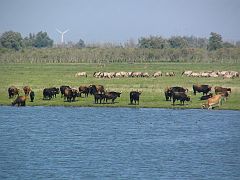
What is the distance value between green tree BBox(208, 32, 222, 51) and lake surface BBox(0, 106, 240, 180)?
320ft

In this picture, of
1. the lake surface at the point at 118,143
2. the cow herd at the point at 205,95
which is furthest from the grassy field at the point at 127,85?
the lake surface at the point at 118,143

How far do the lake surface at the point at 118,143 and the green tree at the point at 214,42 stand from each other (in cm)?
9755

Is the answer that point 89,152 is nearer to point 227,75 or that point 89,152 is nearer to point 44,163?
point 44,163

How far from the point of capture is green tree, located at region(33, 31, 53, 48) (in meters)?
183

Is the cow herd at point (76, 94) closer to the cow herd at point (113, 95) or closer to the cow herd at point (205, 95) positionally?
the cow herd at point (113, 95)

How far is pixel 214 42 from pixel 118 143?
11088 cm

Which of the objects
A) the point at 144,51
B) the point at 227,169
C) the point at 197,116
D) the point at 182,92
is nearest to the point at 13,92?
the point at 182,92

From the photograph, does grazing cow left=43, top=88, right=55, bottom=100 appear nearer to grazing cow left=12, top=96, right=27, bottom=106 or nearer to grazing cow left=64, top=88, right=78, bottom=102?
grazing cow left=64, top=88, right=78, bottom=102

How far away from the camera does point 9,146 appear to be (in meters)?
27.3

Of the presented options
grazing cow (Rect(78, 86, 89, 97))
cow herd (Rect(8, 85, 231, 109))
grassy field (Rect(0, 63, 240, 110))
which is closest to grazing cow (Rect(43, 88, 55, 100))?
cow herd (Rect(8, 85, 231, 109))

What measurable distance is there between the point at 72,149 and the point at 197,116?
10719 millimetres

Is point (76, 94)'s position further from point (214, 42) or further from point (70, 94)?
point (214, 42)

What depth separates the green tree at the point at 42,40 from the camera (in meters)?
183

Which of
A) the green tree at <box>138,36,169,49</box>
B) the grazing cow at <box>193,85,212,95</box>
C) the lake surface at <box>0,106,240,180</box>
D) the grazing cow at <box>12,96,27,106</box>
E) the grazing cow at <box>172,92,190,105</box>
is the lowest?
the lake surface at <box>0,106,240,180</box>
